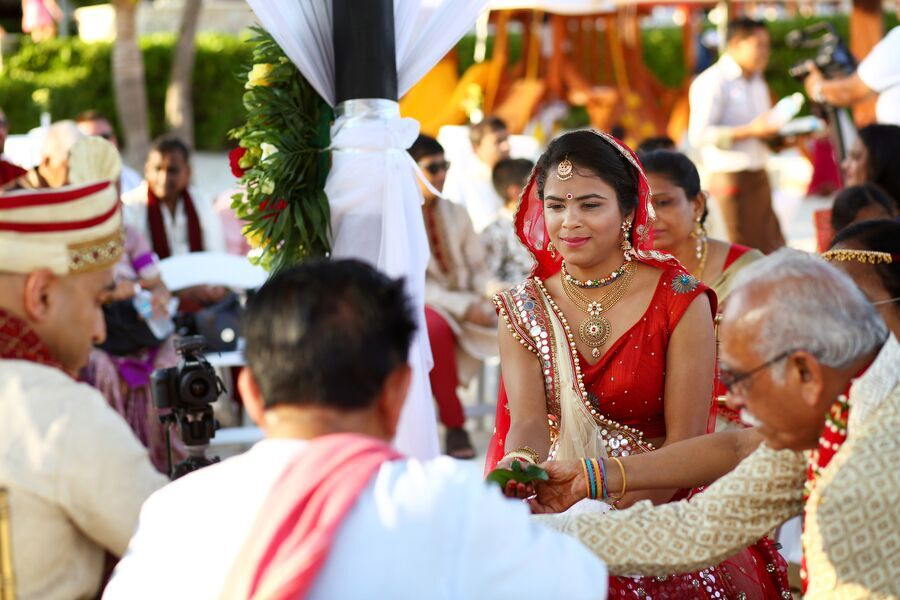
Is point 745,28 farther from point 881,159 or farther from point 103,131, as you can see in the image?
point 103,131

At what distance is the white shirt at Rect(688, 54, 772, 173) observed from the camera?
8344mm

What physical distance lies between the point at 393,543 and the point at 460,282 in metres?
5.55

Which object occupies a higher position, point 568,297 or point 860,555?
point 568,297

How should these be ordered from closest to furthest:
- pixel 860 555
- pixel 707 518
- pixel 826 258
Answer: pixel 860 555, pixel 707 518, pixel 826 258

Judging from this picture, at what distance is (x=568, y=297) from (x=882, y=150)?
278 centimetres

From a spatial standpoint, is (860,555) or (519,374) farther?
(519,374)

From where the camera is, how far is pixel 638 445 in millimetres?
3199

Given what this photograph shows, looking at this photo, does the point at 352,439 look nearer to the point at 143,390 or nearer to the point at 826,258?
the point at 826,258

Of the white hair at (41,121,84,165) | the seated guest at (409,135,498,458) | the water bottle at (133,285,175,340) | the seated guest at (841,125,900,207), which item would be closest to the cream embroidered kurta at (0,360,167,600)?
the white hair at (41,121,84,165)

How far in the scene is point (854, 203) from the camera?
478 cm

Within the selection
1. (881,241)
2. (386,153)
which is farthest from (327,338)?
(386,153)

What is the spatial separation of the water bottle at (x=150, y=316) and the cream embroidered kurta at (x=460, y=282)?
5.13 feet

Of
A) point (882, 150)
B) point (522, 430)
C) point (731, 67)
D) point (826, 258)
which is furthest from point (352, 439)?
point (731, 67)

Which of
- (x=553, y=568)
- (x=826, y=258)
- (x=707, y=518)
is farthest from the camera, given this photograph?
(x=826, y=258)
